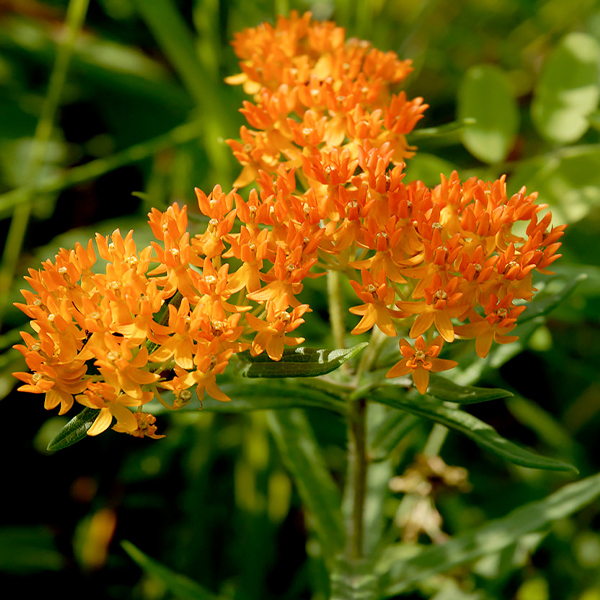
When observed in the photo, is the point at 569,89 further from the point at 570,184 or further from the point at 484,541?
the point at 484,541

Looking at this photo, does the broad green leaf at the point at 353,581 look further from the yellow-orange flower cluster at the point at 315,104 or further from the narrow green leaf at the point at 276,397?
the yellow-orange flower cluster at the point at 315,104

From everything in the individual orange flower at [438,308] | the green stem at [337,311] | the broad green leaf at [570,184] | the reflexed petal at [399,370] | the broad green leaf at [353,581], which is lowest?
the broad green leaf at [353,581]

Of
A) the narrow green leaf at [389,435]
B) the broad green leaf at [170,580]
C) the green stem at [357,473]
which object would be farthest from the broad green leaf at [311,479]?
the broad green leaf at [170,580]

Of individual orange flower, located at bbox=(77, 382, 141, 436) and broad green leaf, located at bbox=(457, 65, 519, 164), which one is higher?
broad green leaf, located at bbox=(457, 65, 519, 164)

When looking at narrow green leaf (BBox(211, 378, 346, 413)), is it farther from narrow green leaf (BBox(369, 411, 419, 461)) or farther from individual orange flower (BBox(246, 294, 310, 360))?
individual orange flower (BBox(246, 294, 310, 360))

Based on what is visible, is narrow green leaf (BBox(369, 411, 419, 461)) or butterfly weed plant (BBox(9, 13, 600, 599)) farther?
narrow green leaf (BBox(369, 411, 419, 461))

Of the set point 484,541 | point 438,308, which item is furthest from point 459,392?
point 484,541

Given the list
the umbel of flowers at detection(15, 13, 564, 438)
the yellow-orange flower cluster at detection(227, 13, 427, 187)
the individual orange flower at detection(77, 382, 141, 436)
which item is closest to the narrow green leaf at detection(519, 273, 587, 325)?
the umbel of flowers at detection(15, 13, 564, 438)
